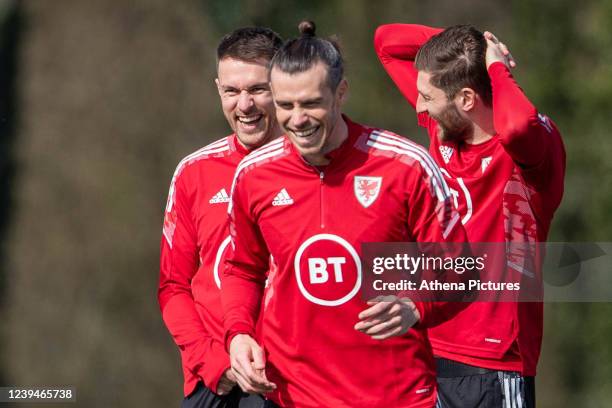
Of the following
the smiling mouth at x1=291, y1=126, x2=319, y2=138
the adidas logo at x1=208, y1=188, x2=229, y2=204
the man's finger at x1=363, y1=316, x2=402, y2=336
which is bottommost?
the man's finger at x1=363, y1=316, x2=402, y2=336

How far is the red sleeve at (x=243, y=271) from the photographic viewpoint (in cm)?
463

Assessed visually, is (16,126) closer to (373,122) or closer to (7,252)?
(7,252)

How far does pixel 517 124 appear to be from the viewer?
4.97 m

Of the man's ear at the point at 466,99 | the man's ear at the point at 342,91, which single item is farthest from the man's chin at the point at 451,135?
the man's ear at the point at 342,91

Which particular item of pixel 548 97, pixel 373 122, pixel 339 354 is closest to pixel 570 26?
pixel 548 97

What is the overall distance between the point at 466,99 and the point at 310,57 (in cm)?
110

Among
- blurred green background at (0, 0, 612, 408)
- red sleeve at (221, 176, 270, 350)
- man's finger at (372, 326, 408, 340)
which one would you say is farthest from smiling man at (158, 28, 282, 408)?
blurred green background at (0, 0, 612, 408)

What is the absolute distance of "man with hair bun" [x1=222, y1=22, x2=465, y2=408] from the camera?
4.44m

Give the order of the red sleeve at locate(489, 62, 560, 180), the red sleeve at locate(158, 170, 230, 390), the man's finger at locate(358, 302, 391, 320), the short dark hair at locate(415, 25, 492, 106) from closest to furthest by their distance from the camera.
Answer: the man's finger at locate(358, 302, 391, 320) → the red sleeve at locate(489, 62, 560, 180) → the red sleeve at locate(158, 170, 230, 390) → the short dark hair at locate(415, 25, 492, 106)

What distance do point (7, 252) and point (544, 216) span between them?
15.1 meters

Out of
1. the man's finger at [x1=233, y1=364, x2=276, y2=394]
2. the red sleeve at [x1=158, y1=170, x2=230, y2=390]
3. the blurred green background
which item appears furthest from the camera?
the blurred green background

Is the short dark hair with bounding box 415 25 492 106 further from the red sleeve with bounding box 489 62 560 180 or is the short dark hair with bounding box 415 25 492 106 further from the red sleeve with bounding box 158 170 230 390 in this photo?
the red sleeve with bounding box 158 170 230 390

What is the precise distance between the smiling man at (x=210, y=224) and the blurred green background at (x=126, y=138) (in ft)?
36.3

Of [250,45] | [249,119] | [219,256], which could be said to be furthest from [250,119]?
[219,256]
